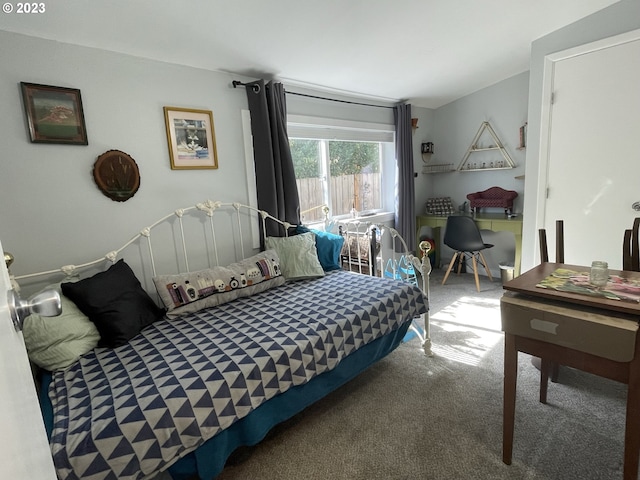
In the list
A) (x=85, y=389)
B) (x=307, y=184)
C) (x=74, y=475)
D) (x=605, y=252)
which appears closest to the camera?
(x=74, y=475)

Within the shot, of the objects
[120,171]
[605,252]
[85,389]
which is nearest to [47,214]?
[120,171]

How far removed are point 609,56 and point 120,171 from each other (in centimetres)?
346

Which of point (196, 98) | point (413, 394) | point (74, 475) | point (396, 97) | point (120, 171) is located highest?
point (396, 97)

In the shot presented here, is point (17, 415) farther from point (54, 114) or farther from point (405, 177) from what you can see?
point (405, 177)

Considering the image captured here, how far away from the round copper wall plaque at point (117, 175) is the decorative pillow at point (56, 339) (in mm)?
753

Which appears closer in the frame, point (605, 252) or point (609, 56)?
point (609, 56)

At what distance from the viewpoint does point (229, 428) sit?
4.52 ft

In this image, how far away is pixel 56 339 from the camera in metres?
1.50

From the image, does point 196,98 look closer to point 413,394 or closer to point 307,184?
point 307,184

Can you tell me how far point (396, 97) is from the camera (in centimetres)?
377

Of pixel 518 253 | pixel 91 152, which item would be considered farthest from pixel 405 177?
pixel 91 152

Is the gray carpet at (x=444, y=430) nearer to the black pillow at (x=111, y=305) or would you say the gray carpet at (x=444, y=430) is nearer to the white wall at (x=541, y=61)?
the black pillow at (x=111, y=305)

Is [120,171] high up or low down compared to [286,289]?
up

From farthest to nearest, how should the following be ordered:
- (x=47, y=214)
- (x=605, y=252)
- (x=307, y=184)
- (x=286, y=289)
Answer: (x=307, y=184) → (x=605, y=252) → (x=286, y=289) → (x=47, y=214)
